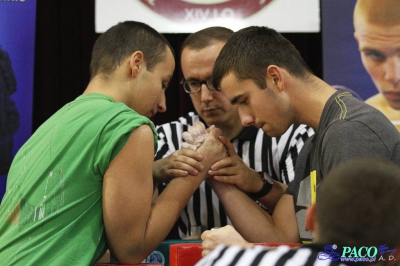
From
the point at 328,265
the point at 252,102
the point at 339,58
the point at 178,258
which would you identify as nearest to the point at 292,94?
the point at 252,102

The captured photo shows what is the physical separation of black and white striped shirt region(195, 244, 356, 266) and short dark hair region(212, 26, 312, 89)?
98 cm

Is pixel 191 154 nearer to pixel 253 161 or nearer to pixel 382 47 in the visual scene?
pixel 253 161

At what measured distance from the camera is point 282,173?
8.16 feet

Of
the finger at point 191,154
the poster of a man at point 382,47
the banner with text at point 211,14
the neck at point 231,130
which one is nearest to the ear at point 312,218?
the finger at point 191,154

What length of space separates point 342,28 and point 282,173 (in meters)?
1.11

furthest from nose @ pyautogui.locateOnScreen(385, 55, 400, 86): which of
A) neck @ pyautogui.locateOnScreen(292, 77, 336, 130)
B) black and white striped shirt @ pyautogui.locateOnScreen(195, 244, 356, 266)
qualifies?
black and white striped shirt @ pyautogui.locateOnScreen(195, 244, 356, 266)

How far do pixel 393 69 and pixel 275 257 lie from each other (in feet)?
7.59

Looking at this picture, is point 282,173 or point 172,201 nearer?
point 172,201

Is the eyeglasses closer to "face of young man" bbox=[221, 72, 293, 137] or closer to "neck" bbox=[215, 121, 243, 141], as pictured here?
"neck" bbox=[215, 121, 243, 141]

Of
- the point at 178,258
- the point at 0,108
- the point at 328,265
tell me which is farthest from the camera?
the point at 0,108

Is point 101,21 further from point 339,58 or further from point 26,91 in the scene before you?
point 339,58

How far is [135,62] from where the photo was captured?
6.44 ft

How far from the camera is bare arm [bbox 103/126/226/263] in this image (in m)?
1.63

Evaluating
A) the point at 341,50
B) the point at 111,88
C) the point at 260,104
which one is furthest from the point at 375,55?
the point at 111,88
